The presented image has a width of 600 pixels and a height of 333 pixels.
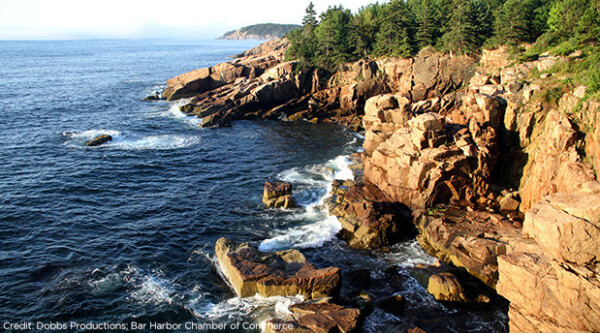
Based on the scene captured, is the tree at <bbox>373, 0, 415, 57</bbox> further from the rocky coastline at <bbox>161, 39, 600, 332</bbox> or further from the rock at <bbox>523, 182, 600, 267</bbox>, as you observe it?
the rock at <bbox>523, 182, 600, 267</bbox>

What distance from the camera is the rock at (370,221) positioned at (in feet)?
111

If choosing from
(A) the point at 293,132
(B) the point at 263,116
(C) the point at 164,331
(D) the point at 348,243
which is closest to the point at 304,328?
(C) the point at 164,331

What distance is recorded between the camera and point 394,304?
25969 mm

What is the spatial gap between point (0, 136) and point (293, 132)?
154 ft

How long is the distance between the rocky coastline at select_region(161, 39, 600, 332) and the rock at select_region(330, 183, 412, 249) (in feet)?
0.41

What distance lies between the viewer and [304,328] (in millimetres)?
22750

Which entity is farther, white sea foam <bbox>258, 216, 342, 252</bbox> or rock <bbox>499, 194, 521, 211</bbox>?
rock <bbox>499, 194, 521, 211</bbox>

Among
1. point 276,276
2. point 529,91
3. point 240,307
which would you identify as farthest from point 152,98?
point 529,91

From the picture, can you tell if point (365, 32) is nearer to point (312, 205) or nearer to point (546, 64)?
point (546, 64)

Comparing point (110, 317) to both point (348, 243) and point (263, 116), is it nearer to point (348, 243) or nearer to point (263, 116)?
point (348, 243)

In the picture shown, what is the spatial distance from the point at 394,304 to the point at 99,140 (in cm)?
5155

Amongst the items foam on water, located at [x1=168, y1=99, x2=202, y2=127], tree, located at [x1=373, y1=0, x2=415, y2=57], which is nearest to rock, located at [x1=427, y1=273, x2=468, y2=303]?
foam on water, located at [x1=168, y1=99, x2=202, y2=127]

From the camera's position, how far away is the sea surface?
1014 inches

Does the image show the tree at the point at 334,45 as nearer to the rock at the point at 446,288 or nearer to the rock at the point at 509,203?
the rock at the point at 509,203
